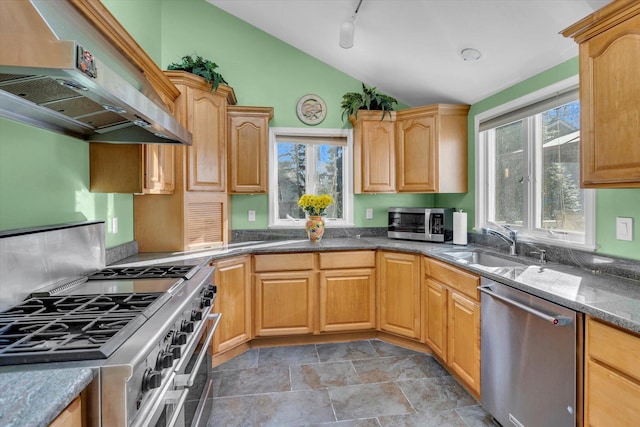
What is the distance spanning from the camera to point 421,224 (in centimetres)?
318

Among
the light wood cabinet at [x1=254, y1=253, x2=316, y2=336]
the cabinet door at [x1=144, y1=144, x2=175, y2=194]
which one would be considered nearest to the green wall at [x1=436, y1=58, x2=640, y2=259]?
the light wood cabinet at [x1=254, y1=253, x2=316, y2=336]

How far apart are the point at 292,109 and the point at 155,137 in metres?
1.87

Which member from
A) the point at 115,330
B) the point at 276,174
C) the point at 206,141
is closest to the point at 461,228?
the point at 276,174

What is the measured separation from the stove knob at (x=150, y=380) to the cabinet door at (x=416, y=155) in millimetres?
2694

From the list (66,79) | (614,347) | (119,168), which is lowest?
(614,347)

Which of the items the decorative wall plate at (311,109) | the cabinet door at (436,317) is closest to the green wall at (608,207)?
the cabinet door at (436,317)

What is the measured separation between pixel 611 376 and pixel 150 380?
5.30 ft

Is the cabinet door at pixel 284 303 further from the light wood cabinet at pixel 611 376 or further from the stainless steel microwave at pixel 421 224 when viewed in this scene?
the light wood cabinet at pixel 611 376

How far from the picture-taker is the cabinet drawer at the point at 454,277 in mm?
2043

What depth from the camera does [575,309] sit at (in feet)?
4.39

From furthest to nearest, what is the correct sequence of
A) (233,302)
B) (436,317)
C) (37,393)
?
(233,302) < (436,317) < (37,393)

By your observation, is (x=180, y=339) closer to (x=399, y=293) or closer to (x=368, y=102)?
(x=399, y=293)

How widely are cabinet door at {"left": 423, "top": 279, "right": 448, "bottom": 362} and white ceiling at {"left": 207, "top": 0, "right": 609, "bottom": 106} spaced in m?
1.71

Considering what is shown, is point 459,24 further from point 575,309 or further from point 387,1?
point 575,309
